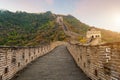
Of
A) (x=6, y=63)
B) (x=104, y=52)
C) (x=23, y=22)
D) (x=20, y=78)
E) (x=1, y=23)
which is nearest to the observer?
(x=104, y=52)

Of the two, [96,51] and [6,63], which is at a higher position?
[96,51]

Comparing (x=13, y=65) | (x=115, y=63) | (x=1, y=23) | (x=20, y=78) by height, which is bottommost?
(x=20, y=78)

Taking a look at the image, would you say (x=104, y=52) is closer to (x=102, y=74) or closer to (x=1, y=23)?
(x=102, y=74)

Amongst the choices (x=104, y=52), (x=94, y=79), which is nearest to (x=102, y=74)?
(x=104, y=52)

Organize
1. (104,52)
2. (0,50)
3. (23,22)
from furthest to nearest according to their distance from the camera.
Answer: (23,22) → (0,50) → (104,52)

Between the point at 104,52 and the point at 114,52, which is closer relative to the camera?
the point at 114,52

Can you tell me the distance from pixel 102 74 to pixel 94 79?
1827 mm

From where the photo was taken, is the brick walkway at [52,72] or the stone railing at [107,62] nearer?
the stone railing at [107,62]

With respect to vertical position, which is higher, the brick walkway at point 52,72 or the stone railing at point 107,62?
the stone railing at point 107,62

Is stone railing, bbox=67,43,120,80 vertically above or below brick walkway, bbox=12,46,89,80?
above

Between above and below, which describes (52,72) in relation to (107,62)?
below

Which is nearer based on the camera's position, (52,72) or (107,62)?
Result: (107,62)

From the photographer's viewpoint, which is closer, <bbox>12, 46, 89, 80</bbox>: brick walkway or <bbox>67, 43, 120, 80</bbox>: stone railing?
<bbox>67, 43, 120, 80</bbox>: stone railing

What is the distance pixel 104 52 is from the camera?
8859 millimetres
